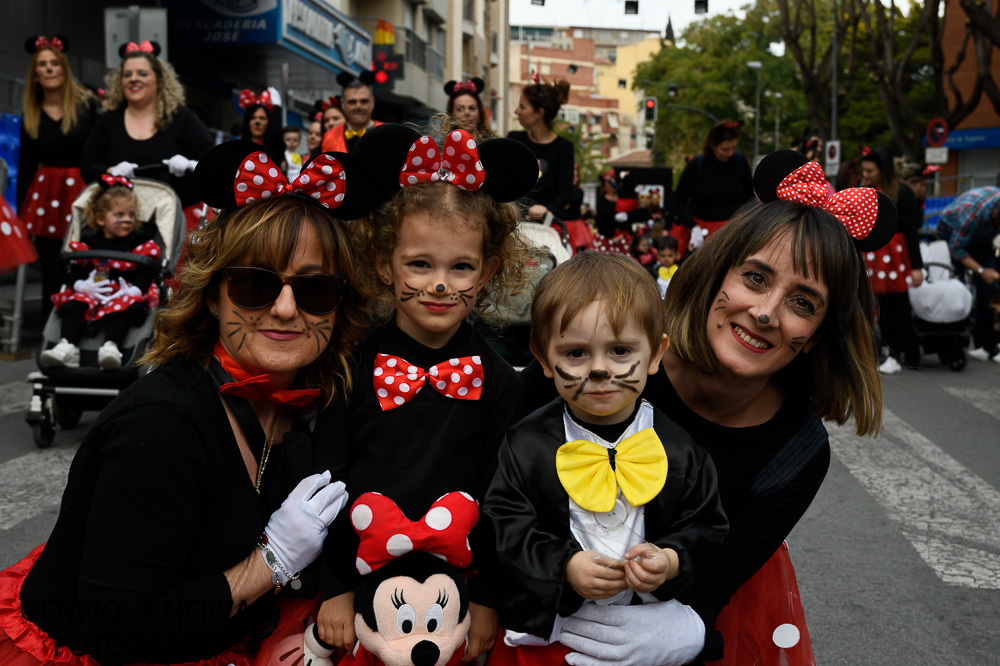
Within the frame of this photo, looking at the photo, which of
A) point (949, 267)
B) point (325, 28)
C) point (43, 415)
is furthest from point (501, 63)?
point (43, 415)

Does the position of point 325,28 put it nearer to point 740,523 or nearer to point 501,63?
point 740,523

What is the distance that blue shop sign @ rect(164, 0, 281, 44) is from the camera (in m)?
16.0

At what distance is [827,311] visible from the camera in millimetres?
2434

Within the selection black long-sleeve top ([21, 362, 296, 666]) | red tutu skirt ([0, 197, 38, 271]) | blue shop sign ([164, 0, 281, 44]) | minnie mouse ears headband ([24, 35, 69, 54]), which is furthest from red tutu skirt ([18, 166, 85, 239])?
blue shop sign ([164, 0, 281, 44])

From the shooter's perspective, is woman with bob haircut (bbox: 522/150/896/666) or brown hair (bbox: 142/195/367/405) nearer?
brown hair (bbox: 142/195/367/405)

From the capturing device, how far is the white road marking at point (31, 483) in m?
4.48

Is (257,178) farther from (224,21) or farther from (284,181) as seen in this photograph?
(224,21)

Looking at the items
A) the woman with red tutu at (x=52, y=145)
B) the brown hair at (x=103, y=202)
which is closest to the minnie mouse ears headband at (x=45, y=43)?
the woman with red tutu at (x=52, y=145)

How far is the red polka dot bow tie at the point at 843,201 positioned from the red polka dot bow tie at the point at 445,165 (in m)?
0.83

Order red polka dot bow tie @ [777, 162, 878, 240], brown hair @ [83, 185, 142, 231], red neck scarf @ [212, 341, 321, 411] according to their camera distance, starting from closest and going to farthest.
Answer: red neck scarf @ [212, 341, 321, 411], red polka dot bow tie @ [777, 162, 878, 240], brown hair @ [83, 185, 142, 231]

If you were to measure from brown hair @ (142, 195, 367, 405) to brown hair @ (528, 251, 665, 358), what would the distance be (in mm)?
495

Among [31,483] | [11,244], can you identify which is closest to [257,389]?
[31,483]

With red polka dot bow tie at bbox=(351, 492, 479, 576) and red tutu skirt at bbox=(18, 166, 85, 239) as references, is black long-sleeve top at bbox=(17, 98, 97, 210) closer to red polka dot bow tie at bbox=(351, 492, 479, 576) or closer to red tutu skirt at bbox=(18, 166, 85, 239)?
red tutu skirt at bbox=(18, 166, 85, 239)

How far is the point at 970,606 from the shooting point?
12.2 ft
